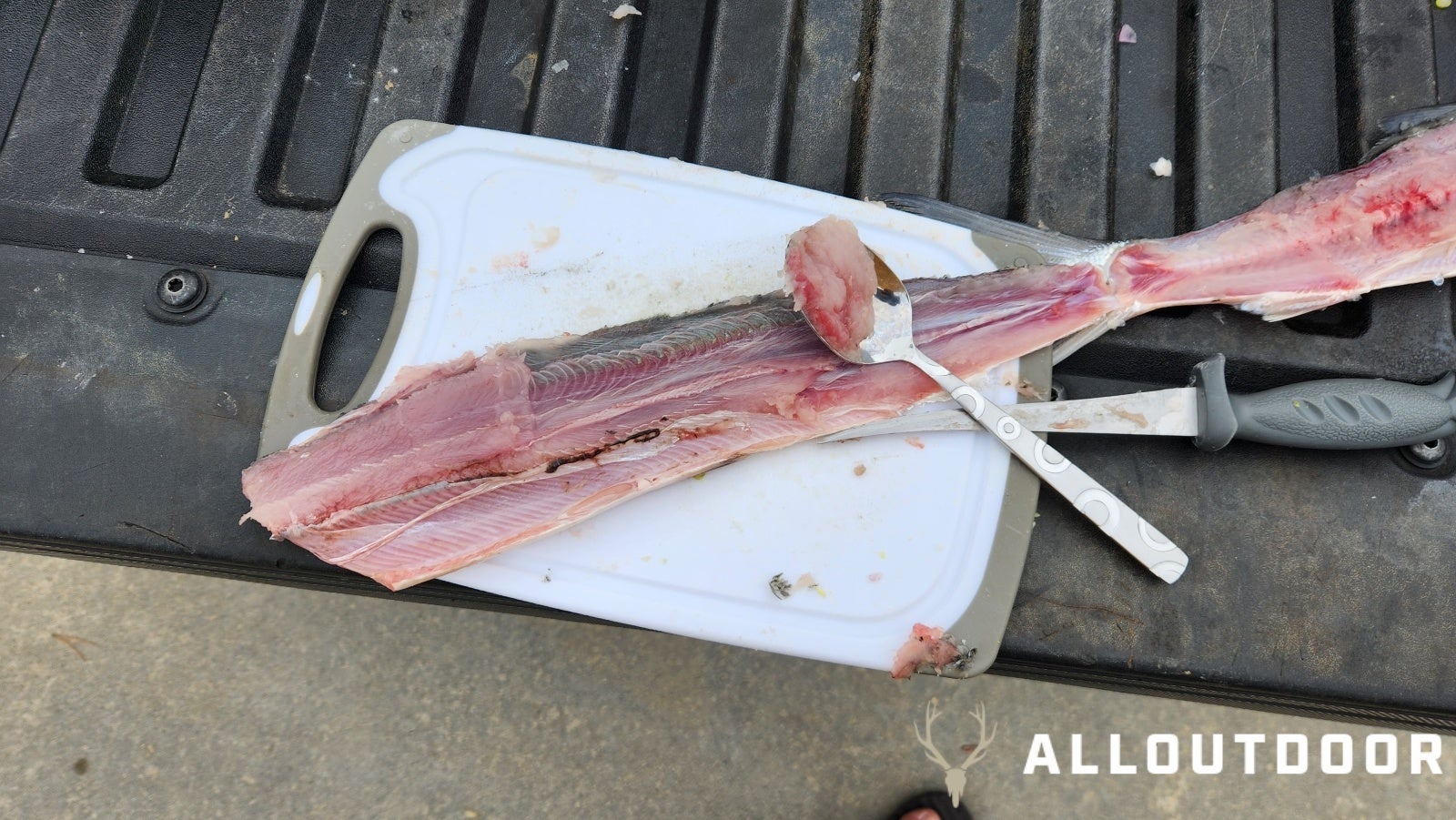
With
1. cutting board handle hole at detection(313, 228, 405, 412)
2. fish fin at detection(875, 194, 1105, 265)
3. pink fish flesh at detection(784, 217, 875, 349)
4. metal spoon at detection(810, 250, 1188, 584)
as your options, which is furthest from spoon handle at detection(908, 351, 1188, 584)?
cutting board handle hole at detection(313, 228, 405, 412)

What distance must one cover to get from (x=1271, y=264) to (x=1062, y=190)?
0.47 m

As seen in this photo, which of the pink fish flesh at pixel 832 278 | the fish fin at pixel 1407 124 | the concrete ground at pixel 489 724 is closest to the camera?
the pink fish flesh at pixel 832 278

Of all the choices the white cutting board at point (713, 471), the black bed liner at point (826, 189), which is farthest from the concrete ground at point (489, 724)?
the white cutting board at point (713, 471)

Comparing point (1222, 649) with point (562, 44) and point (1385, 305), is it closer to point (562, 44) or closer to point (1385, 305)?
point (1385, 305)

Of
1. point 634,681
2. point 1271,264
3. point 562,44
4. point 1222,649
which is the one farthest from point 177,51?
point 1222,649

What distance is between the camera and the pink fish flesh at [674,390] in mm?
1680

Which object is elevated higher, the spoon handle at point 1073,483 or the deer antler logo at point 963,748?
the spoon handle at point 1073,483

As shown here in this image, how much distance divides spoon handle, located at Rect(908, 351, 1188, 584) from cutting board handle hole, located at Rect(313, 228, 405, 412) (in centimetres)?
115

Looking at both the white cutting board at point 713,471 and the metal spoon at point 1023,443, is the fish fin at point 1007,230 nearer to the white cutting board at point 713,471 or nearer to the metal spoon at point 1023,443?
the white cutting board at point 713,471

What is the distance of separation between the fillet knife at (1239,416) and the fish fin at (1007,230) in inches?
13.2

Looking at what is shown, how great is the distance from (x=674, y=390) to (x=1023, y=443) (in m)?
0.71

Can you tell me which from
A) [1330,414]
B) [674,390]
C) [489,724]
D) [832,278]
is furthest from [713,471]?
[489,724]

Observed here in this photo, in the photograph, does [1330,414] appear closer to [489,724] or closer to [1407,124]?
[1407,124]

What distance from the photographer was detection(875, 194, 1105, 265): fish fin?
1852 millimetres
